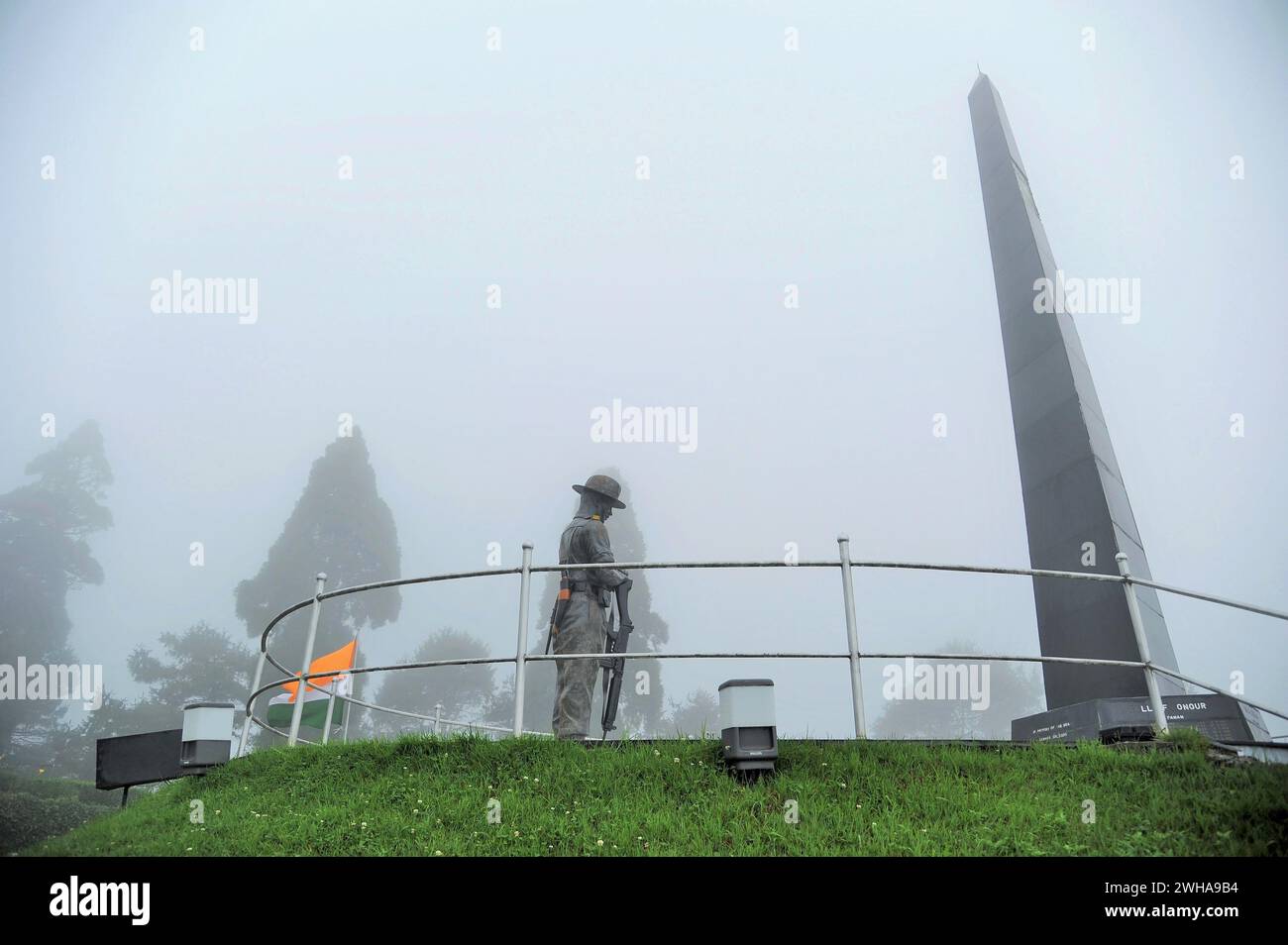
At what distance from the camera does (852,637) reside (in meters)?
4.90

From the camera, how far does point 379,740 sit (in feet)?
17.2

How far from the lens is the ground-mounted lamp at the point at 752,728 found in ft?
14.1

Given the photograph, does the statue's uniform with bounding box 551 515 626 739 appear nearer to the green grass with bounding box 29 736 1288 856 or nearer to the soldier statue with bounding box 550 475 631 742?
the soldier statue with bounding box 550 475 631 742

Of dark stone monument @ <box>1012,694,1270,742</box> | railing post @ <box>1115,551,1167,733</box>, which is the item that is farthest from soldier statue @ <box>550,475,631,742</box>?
dark stone monument @ <box>1012,694,1270,742</box>

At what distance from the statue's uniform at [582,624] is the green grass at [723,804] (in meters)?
1.36

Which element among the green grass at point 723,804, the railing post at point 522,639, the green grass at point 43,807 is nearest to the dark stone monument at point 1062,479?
the green grass at point 723,804

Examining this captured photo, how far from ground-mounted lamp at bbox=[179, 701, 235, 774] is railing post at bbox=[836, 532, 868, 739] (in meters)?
4.06

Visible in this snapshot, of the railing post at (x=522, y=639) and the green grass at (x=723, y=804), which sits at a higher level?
the railing post at (x=522, y=639)

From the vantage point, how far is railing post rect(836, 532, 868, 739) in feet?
15.5

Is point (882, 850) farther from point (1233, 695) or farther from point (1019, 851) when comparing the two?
point (1233, 695)

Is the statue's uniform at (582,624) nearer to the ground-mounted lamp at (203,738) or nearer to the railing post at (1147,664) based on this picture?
the ground-mounted lamp at (203,738)

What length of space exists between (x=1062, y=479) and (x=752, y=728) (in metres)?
7.13
